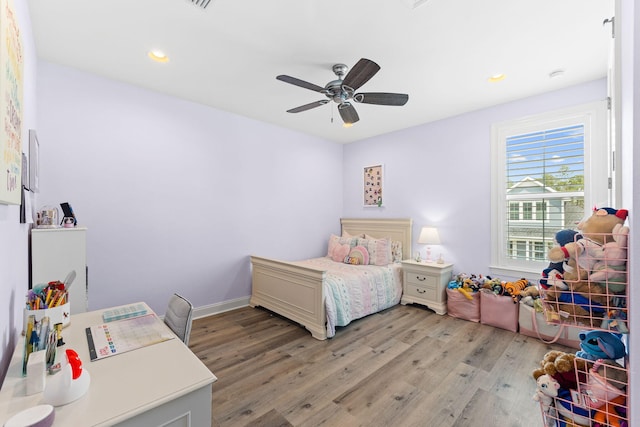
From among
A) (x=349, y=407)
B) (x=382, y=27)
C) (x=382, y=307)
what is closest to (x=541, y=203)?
(x=382, y=307)

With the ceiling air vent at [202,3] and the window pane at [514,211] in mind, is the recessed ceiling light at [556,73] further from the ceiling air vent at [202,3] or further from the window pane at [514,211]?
the ceiling air vent at [202,3]

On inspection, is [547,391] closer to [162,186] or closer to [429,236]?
[429,236]

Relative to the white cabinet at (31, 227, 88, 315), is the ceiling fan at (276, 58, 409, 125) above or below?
above

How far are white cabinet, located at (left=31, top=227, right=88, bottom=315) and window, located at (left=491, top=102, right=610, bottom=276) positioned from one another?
4.15 meters

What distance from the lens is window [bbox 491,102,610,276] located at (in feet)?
9.24

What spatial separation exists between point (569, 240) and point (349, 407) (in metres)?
1.65

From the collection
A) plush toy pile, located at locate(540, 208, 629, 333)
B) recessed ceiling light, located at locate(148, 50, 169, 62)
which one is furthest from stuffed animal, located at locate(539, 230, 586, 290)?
recessed ceiling light, located at locate(148, 50, 169, 62)

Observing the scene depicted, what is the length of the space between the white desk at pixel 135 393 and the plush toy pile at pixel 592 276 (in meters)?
1.19

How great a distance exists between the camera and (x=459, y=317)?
3.39 m

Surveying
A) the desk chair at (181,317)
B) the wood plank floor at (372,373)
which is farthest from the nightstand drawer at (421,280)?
the desk chair at (181,317)

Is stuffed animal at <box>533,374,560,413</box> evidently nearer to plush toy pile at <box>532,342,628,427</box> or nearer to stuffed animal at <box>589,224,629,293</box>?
plush toy pile at <box>532,342,628,427</box>

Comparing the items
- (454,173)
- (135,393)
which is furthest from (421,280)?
(135,393)

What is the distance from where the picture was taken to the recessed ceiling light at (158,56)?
7.82 feet

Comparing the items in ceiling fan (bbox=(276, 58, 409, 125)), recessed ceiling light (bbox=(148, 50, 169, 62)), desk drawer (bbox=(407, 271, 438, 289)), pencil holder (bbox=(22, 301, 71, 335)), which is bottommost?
desk drawer (bbox=(407, 271, 438, 289))
